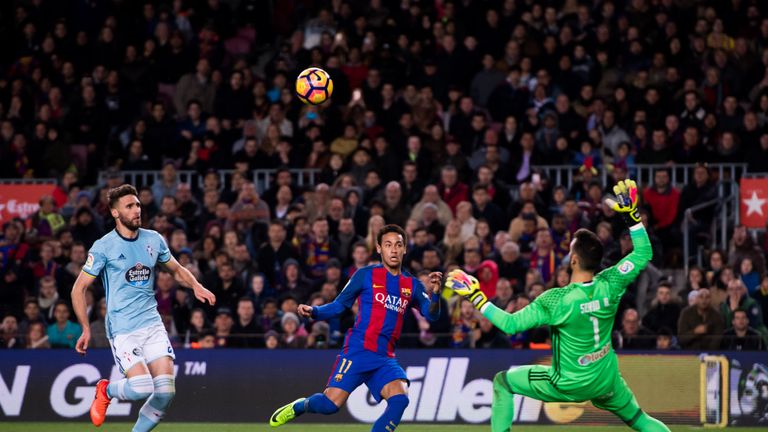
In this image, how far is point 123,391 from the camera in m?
10.4

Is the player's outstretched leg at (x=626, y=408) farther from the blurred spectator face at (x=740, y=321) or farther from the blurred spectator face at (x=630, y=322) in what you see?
the blurred spectator face at (x=740, y=321)

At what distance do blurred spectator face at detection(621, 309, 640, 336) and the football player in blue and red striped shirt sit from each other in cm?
533

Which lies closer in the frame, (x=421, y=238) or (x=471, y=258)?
(x=471, y=258)

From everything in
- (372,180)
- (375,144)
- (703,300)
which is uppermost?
(375,144)

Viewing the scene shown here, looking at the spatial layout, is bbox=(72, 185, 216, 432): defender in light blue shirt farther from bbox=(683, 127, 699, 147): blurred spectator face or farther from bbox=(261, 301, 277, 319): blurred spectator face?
bbox=(683, 127, 699, 147): blurred spectator face

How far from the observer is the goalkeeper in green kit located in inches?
360

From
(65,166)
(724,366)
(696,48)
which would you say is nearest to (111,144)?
(65,166)

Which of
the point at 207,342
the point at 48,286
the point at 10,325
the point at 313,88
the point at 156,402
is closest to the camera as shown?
the point at 156,402

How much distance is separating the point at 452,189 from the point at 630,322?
412cm

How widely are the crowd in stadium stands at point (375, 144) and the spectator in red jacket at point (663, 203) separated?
29 mm

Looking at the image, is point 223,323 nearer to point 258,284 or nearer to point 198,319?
point 198,319

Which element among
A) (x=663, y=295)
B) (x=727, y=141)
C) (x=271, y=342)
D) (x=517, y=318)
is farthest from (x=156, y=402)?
(x=727, y=141)

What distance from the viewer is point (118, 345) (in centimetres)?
1038

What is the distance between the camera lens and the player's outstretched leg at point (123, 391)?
10250 mm
